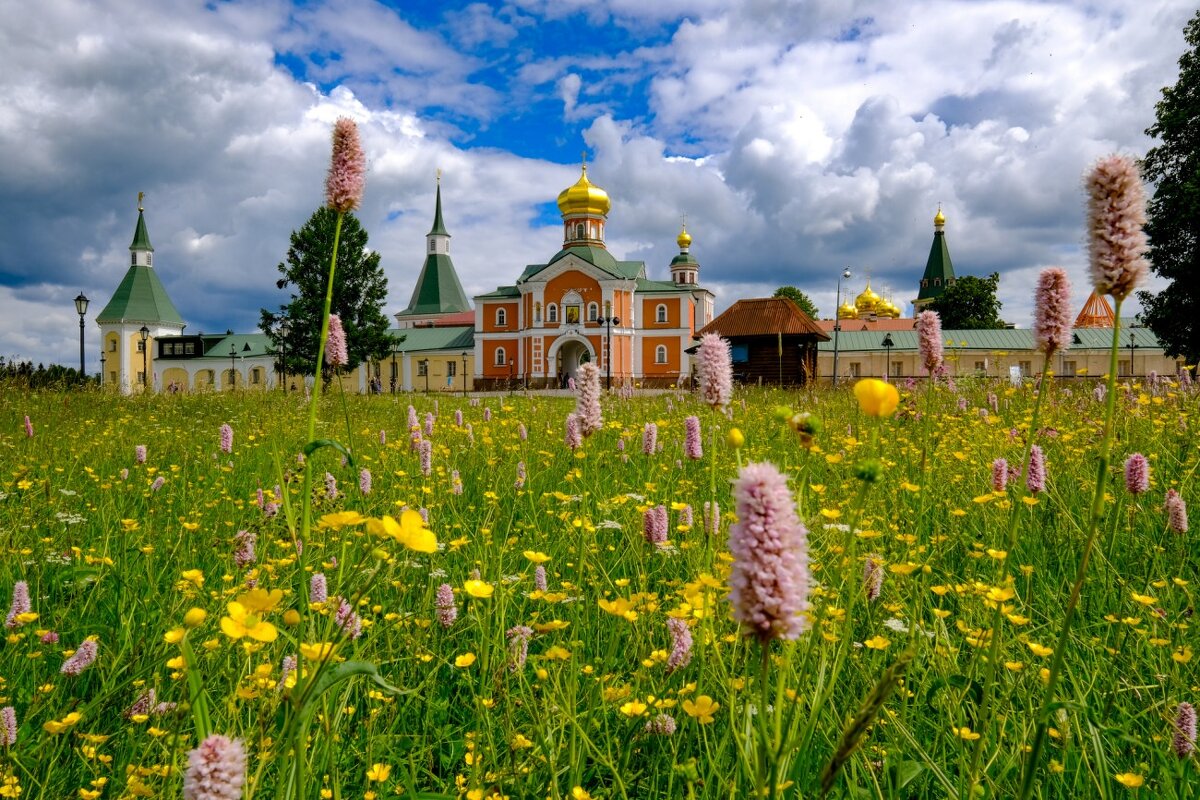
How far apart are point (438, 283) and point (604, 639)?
7816 cm

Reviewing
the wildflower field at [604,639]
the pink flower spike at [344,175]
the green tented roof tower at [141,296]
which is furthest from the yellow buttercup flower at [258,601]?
the green tented roof tower at [141,296]

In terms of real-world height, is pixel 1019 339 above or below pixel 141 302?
below

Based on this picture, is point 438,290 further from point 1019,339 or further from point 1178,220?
point 1178,220

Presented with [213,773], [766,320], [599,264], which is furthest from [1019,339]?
[213,773]

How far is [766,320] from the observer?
1209 inches

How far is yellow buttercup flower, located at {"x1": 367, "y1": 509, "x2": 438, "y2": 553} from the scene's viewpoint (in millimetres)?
1031

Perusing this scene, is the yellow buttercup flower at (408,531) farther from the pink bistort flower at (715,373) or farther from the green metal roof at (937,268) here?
the green metal roof at (937,268)

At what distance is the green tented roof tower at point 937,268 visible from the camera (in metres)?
85.8

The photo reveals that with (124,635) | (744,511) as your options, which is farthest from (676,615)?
(124,635)

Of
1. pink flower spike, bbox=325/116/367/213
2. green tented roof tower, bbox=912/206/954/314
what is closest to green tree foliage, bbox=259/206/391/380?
pink flower spike, bbox=325/116/367/213

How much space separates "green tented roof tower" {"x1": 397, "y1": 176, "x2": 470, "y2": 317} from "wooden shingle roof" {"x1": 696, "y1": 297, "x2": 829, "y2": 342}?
49.2m

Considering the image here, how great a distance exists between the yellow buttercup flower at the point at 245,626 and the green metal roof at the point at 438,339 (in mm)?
62162

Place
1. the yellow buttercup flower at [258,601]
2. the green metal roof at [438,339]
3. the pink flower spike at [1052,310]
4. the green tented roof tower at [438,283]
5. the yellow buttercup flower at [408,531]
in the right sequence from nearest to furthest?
the yellow buttercup flower at [408,531], the yellow buttercup flower at [258,601], the pink flower spike at [1052,310], the green metal roof at [438,339], the green tented roof tower at [438,283]

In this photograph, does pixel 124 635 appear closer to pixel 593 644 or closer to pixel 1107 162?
pixel 593 644
